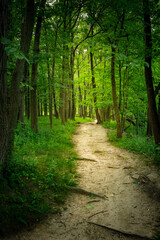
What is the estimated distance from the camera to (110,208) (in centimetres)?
372

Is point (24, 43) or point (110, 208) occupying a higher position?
point (24, 43)

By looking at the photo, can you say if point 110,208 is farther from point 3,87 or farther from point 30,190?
point 3,87

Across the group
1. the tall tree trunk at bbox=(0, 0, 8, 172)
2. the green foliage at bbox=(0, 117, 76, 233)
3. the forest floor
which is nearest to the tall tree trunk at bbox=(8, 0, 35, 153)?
the tall tree trunk at bbox=(0, 0, 8, 172)

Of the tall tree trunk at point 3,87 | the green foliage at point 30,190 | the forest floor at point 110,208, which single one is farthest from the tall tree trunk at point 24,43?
the forest floor at point 110,208

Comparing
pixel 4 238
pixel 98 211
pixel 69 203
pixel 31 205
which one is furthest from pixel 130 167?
pixel 4 238

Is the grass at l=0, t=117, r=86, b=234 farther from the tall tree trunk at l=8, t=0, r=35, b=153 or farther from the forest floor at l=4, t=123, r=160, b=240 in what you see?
the tall tree trunk at l=8, t=0, r=35, b=153

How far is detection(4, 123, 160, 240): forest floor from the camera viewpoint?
2990 millimetres

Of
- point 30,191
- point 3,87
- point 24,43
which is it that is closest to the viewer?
point 3,87

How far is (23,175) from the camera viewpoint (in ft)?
13.1

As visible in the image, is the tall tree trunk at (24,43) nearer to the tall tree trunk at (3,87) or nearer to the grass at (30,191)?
the tall tree trunk at (3,87)

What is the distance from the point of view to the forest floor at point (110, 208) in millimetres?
2990

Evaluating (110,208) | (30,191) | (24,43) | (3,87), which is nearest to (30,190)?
(30,191)

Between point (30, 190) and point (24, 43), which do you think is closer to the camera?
point (30, 190)

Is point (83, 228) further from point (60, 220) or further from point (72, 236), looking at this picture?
point (60, 220)
